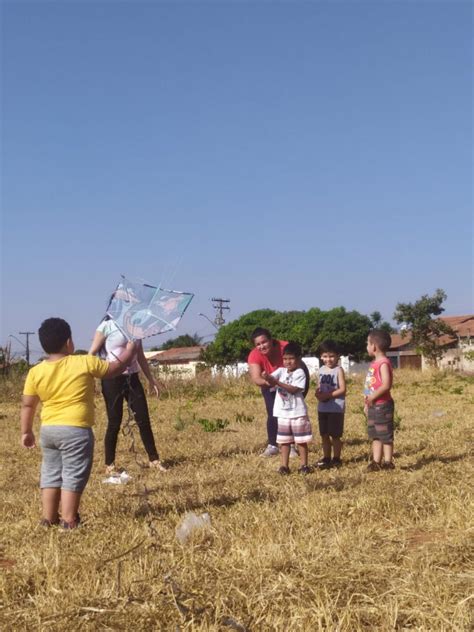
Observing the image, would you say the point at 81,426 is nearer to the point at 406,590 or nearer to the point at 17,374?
the point at 406,590

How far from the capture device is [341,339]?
67938 mm

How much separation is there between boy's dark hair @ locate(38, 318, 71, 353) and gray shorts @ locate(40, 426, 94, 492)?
55cm

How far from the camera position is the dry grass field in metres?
3.10

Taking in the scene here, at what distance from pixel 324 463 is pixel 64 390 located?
3.43m

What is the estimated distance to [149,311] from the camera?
5.35m

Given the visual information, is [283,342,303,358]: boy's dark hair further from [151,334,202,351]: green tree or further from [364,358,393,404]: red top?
[151,334,202,351]: green tree

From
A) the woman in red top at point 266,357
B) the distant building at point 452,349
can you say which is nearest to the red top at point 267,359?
the woman in red top at point 266,357

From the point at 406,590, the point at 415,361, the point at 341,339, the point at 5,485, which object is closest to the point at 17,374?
the point at 5,485

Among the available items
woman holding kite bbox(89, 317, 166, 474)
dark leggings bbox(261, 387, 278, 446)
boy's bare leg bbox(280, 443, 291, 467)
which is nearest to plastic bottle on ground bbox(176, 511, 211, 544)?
boy's bare leg bbox(280, 443, 291, 467)

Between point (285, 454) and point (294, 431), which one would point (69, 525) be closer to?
point (285, 454)

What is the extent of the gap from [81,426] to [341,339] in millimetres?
63838

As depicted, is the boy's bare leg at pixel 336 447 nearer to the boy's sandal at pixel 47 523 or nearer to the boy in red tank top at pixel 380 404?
the boy in red tank top at pixel 380 404

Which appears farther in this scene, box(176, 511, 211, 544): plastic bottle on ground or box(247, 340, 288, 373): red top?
box(247, 340, 288, 373): red top

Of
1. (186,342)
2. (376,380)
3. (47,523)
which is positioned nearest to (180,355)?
(186,342)
